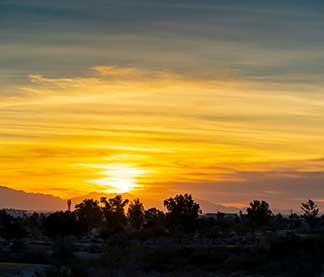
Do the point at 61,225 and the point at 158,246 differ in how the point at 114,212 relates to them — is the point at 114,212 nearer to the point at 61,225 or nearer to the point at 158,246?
the point at 61,225

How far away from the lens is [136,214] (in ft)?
501

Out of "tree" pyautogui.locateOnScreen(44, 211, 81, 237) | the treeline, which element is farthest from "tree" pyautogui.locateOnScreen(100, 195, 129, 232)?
"tree" pyautogui.locateOnScreen(44, 211, 81, 237)

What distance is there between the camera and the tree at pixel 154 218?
129375 mm

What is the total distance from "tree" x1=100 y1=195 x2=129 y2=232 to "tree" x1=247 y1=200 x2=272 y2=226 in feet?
71.8

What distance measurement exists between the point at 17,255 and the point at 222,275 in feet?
66.1

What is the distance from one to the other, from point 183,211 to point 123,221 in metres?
20.5

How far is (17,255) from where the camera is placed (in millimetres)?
72312

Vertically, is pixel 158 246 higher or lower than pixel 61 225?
lower

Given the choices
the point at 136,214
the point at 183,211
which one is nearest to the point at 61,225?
the point at 183,211

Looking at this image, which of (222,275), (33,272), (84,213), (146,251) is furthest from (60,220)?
(33,272)

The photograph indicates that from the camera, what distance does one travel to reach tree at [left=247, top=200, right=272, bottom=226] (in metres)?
125

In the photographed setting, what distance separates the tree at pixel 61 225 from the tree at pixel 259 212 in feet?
89.2

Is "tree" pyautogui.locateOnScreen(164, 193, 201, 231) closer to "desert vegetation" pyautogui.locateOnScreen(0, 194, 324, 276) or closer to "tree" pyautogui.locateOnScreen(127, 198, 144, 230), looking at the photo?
"desert vegetation" pyautogui.locateOnScreen(0, 194, 324, 276)

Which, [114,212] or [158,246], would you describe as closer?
[158,246]
